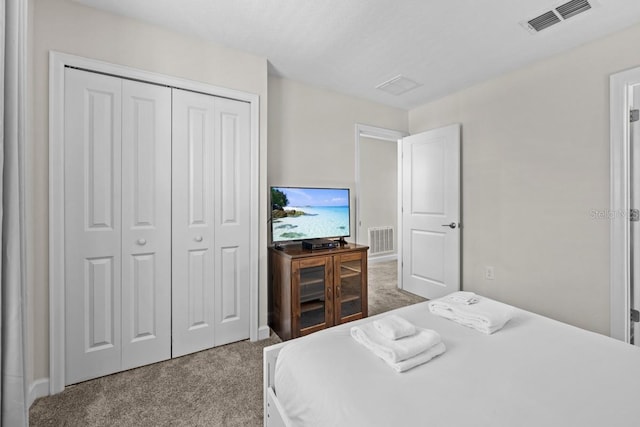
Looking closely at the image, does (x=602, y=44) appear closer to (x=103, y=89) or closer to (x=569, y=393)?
(x=569, y=393)

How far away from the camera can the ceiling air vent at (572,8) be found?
6.20 feet

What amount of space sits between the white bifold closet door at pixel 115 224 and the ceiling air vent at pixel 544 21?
278cm

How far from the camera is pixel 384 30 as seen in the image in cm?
219

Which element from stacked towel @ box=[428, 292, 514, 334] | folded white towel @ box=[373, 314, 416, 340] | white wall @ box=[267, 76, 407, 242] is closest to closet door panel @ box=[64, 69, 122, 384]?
white wall @ box=[267, 76, 407, 242]

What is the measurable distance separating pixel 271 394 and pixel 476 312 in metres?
1.09

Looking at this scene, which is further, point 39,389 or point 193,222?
point 193,222

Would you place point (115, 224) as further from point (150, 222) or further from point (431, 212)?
point (431, 212)

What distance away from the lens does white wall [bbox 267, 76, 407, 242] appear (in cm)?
299

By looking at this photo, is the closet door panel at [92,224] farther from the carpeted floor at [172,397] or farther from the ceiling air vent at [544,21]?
the ceiling air vent at [544,21]

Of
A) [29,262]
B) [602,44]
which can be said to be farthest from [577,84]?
[29,262]

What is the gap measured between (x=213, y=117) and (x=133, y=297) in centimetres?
151

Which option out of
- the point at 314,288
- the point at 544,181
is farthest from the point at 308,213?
the point at 544,181

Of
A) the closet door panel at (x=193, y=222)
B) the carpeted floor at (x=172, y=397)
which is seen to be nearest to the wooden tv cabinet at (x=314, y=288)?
the carpeted floor at (x=172, y=397)

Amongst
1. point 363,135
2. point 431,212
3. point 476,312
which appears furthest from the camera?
point 363,135
